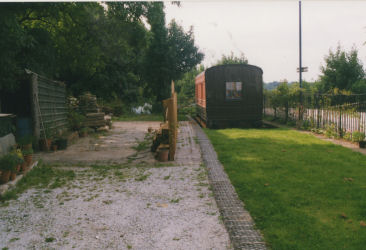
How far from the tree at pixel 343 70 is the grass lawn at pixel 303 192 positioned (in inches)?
864

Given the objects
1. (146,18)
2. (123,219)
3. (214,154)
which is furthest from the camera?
(146,18)

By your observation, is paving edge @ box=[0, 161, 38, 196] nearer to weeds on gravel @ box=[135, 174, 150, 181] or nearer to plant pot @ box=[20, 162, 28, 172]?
plant pot @ box=[20, 162, 28, 172]

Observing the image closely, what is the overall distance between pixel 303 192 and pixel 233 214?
1.41 m

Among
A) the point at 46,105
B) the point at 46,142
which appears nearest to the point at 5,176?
the point at 46,142

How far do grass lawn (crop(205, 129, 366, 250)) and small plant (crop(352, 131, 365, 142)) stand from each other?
94cm

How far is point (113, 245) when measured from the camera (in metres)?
3.46

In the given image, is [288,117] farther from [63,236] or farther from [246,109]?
[63,236]

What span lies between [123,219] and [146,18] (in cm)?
1007

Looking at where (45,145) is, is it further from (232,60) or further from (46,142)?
(232,60)

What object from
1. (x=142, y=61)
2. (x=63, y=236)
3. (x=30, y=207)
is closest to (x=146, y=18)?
(x=30, y=207)

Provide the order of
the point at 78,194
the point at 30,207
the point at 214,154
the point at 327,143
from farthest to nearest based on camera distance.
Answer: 1. the point at 327,143
2. the point at 214,154
3. the point at 78,194
4. the point at 30,207

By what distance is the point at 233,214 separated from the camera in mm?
4207

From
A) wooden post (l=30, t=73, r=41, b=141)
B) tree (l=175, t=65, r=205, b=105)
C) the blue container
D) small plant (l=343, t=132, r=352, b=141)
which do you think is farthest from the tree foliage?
small plant (l=343, t=132, r=352, b=141)

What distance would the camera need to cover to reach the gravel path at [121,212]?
11.7 ft
